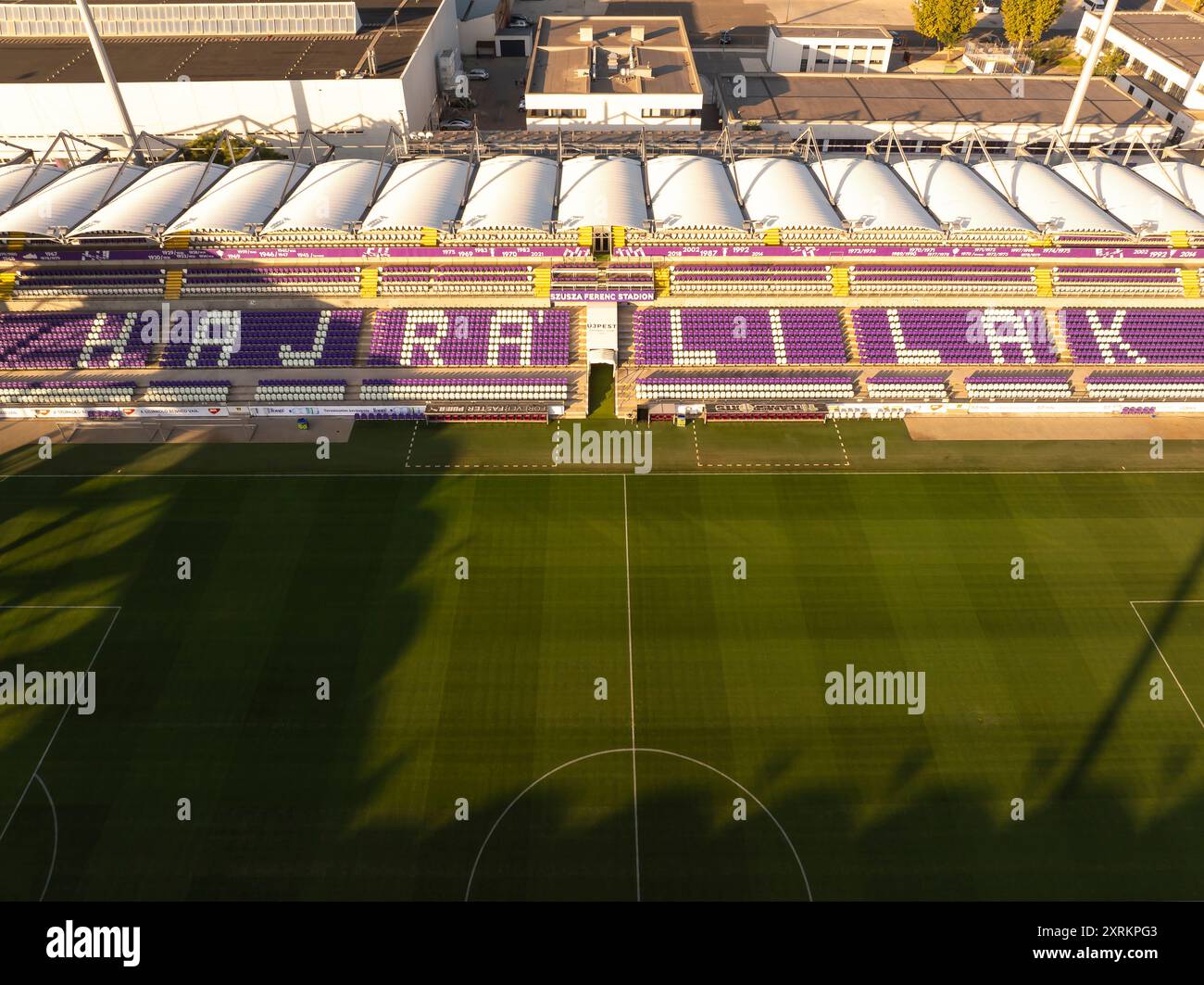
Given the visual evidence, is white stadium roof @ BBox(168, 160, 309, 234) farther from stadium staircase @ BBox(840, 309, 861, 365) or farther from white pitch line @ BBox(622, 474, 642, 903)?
stadium staircase @ BBox(840, 309, 861, 365)

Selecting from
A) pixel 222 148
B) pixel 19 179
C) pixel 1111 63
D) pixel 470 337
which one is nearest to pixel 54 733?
pixel 470 337

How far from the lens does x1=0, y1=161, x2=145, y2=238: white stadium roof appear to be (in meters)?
43.5

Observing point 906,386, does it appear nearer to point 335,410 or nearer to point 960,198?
point 960,198

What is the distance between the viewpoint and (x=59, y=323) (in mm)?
46906

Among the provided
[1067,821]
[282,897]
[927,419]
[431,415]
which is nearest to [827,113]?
[927,419]

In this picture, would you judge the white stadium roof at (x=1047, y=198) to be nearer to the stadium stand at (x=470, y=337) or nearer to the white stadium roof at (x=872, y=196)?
the white stadium roof at (x=872, y=196)

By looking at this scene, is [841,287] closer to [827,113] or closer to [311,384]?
[827,113]

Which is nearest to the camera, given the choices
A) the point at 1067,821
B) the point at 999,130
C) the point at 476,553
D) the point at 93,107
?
the point at 1067,821

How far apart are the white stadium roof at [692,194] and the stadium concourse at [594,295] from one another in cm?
22

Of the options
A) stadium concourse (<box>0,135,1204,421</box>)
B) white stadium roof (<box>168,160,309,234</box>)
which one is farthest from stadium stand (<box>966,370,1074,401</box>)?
white stadium roof (<box>168,160,309,234</box>)

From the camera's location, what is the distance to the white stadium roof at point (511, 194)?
4509 centimetres

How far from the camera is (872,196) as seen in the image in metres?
47.6

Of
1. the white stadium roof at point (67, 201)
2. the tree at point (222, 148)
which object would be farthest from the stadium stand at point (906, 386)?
the tree at point (222, 148)

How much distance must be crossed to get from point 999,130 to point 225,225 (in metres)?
67.4
